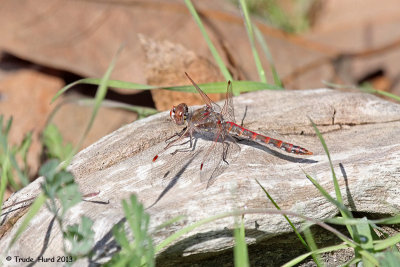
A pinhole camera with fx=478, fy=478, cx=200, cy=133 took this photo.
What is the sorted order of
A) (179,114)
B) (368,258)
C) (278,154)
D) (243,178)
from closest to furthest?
(368,258) → (243,178) → (278,154) → (179,114)

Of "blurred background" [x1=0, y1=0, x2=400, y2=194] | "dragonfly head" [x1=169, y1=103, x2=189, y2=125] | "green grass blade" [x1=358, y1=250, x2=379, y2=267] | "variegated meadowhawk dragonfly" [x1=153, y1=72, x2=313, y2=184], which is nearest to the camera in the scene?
"green grass blade" [x1=358, y1=250, x2=379, y2=267]

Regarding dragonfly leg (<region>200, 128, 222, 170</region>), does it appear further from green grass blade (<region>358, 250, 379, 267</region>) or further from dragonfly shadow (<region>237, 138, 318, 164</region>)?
green grass blade (<region>358, 250, 379, 267</region>)

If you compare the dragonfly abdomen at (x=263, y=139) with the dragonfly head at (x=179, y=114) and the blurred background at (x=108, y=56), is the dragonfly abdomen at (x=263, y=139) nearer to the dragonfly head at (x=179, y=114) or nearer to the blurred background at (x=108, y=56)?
the dragonfly head at (x=179, y=114)

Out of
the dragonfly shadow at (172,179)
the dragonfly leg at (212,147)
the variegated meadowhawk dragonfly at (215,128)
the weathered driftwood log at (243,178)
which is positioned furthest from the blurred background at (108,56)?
the dragonfly shadow at (172,179)

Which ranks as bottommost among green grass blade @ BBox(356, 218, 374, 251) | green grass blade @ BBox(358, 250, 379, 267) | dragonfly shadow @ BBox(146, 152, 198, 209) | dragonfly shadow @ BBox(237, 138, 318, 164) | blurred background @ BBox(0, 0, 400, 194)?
green grass blade @ BBox(358, 250, 379, 267)

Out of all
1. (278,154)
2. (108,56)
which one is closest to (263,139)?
(278,154)

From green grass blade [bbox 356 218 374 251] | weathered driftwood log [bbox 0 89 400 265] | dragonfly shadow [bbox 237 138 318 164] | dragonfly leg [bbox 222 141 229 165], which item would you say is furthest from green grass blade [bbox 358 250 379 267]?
dragonfly leg [bbox 222 141 229 165]

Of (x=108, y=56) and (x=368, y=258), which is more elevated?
(x=108, y=56)

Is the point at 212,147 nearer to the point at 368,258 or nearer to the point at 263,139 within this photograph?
the point at 263,139

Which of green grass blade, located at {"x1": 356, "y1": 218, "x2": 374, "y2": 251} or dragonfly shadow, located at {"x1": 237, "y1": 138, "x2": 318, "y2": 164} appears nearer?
green grass blade, located at {"x1": 356, "y1": 218, "x2": 374, "y2": 251}
